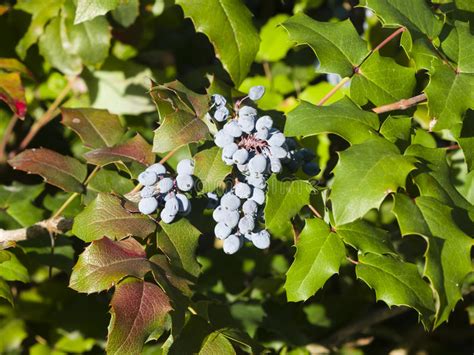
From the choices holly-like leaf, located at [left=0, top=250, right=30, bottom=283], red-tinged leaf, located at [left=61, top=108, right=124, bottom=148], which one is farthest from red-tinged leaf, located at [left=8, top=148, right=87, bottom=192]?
holly-like leaf, located at [left=0, top=250, right=30, bottom=283]

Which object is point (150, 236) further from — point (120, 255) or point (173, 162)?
point (173, 162)

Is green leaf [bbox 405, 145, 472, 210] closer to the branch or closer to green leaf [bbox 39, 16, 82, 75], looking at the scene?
the branch

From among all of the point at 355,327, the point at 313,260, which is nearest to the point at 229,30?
the point at 313,260

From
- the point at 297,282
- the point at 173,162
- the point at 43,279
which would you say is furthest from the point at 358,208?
the point at 43,279

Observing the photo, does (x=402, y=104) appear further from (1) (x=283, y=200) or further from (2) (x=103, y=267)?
(2) (x=103, y=267)

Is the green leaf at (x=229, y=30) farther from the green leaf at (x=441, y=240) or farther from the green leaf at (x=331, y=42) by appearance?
the green leaf at (x=441, y=240)
